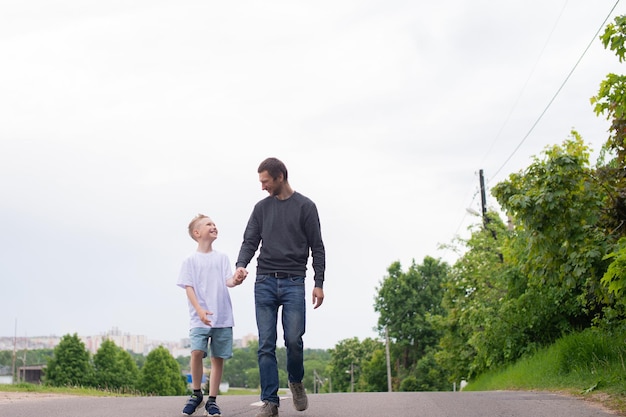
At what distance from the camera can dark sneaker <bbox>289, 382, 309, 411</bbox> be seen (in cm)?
660

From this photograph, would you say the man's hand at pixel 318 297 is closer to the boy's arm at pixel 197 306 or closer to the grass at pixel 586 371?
the boy's arm at pixel 197 306

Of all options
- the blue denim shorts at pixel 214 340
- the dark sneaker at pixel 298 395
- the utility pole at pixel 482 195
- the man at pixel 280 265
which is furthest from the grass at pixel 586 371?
the utility pole at pixel 482 195

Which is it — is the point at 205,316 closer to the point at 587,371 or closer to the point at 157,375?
the point at 587,371

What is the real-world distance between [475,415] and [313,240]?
6.61ft

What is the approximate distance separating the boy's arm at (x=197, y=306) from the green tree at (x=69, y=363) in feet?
240

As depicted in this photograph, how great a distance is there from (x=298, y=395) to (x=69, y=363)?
74.5 meters

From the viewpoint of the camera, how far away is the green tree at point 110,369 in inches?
3226

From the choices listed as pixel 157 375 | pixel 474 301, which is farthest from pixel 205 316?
pixel 157 375

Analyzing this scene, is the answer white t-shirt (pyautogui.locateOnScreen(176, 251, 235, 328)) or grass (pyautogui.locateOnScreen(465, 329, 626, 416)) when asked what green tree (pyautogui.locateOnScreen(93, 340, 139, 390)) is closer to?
grass (pyautogui.locateOnScreen(465, 329, 626, 416))

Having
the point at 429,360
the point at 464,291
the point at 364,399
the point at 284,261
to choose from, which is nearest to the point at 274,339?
the point at 284,261

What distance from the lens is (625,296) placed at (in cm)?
675

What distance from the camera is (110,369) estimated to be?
274 feet

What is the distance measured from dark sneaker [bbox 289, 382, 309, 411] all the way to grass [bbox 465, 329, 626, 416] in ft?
10.4

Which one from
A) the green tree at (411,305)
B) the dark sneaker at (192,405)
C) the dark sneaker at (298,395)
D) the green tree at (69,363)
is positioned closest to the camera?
the dark sneaker at (298,395)
